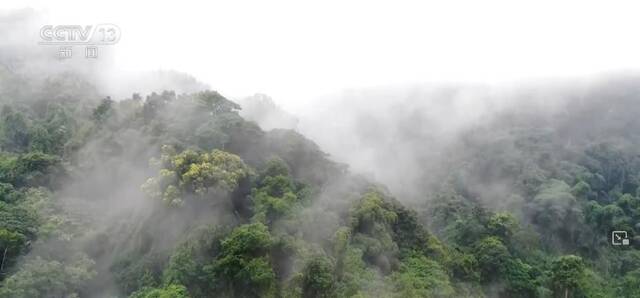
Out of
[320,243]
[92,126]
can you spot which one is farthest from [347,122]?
[320,243]

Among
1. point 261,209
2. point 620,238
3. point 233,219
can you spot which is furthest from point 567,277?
point 233,219

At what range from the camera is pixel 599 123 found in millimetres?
52062

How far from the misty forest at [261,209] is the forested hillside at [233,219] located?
0.08m

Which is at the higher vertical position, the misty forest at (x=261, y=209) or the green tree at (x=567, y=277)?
the misty forest at (x=261, y=209)

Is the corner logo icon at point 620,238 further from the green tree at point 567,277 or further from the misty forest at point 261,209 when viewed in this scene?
the green tree at point 567,277

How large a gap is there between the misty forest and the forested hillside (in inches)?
3.1

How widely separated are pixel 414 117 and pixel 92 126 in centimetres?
3480

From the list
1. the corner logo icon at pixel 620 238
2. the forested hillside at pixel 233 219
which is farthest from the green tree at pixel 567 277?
the corner logo icon at pixel 620 238

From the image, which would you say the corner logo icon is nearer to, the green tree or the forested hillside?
the forested hillside

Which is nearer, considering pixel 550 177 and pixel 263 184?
pixel 263 184

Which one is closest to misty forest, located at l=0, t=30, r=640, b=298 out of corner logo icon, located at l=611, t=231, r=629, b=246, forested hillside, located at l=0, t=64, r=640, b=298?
forested hillside, located at l=0, t=64, r=640, b=298

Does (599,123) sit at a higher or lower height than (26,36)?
lower

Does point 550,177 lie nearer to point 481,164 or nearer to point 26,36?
point 481,164

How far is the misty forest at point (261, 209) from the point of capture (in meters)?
22.7
